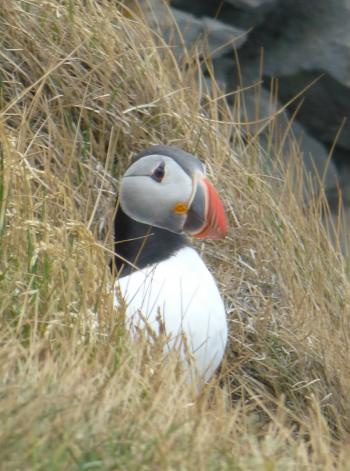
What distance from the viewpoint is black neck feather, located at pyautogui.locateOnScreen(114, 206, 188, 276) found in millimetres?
4352

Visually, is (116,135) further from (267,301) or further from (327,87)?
(327,87)

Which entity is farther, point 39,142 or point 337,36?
point 337,36

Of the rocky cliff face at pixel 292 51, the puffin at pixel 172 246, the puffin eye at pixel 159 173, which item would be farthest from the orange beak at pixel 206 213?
the rocky cliff face at pixel 292 51

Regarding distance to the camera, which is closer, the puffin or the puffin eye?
the puffin

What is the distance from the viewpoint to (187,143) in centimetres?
519

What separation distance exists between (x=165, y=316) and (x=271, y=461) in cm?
140

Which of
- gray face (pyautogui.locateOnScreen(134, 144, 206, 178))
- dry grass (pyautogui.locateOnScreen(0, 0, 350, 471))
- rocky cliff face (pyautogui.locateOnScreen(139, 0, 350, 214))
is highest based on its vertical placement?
gray face (pyautogui.locateOnScreen(134, 144, 206, 178))

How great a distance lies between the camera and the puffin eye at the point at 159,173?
445cm

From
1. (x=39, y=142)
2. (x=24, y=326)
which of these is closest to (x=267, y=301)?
(x=39, y=142)

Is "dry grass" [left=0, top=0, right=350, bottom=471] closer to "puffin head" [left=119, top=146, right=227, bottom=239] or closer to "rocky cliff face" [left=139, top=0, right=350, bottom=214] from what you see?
"puffin head" [left=119, top=146, right=227, bottom=239]

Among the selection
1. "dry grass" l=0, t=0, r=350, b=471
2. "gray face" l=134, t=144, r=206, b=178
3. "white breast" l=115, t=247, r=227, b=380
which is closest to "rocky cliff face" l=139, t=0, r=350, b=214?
"dry grass" l=0, t=0, r=350, b=471

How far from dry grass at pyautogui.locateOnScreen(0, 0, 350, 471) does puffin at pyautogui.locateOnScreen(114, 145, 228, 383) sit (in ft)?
0.40

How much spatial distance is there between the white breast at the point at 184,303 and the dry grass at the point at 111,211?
0.38ft

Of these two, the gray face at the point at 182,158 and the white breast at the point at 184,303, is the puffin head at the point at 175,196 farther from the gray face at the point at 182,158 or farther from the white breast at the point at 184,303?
the white breast at the point at 184,303
